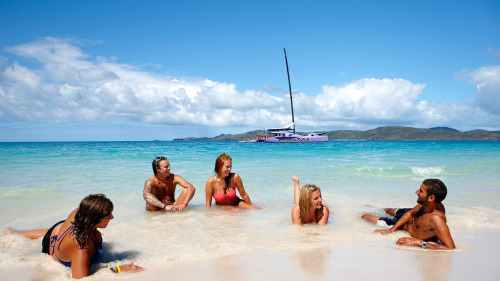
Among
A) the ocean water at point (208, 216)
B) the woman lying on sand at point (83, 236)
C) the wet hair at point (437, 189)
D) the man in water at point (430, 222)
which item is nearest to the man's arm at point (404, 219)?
the man in water at point (430, 222)

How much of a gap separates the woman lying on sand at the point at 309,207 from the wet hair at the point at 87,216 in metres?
3.30

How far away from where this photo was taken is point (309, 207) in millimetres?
5500

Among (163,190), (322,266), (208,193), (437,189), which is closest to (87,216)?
(322,266)

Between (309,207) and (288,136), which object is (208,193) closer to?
(309,207)

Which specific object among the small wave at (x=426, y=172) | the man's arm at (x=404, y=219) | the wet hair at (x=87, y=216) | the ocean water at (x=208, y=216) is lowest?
the small wave at (x=426, y=172)

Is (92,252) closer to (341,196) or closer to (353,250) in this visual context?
(353,250)

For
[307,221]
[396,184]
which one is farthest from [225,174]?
[396,184]

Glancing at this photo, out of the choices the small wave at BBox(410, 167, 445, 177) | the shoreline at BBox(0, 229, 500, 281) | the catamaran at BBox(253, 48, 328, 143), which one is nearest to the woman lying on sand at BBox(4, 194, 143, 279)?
the shoreline at BBox(0, 229, 500, 281)

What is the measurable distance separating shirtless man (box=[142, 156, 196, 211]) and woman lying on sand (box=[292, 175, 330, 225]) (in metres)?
2.60

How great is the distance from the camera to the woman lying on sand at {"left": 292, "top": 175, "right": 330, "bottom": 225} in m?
5.41

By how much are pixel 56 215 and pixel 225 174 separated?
386 centimetres

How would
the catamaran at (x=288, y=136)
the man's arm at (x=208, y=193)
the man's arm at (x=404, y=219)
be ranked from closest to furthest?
the man's arm at (x=404, y=219) → the man's arm at (x=208, y=193) → the catamaran at (x=288, y=136)

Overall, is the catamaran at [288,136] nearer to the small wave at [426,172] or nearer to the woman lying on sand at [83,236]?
the small wave at [426,172]

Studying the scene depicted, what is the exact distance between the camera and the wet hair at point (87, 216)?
3426 millimetres
